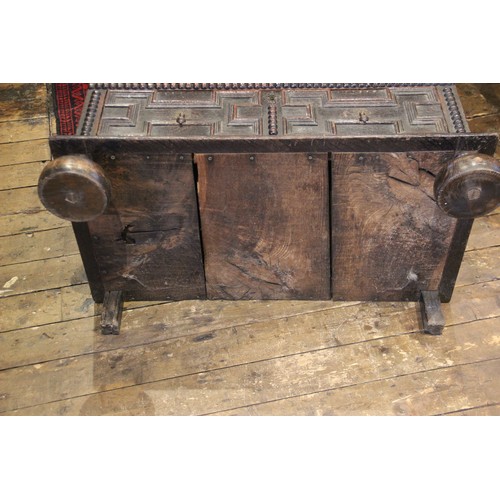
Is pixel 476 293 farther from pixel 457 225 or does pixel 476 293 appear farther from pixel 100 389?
pixel 100 389

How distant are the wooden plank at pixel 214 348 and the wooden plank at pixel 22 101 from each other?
1518 millimetres

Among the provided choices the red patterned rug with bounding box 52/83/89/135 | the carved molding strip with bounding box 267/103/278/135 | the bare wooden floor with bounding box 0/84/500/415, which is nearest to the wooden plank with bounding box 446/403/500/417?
the bare wooden floor with bounding box 0/84/500/415

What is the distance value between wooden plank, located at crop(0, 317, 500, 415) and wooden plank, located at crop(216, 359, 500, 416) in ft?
0.10

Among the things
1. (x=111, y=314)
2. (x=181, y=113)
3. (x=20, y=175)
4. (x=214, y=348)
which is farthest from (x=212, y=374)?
(x=20, y=175)

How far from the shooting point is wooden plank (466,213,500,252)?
3.53 m

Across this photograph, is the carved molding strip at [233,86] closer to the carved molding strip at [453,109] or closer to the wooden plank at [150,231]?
the carved molding strip at [453,109]

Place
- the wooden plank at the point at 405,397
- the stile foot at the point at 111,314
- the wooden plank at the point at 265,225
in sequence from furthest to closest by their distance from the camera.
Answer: the stile foot at the point at 111,314 < the wooden plank at the point at 405,397 < the wooden plank at the point at 265,225

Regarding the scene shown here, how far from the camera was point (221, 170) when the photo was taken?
2.86 meters

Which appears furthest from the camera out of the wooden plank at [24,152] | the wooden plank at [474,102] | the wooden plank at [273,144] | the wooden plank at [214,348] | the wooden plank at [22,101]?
the wooden plank at [22,101]

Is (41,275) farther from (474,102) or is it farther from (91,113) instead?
(474,102)

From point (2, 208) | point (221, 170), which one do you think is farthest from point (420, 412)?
point (2, 208)

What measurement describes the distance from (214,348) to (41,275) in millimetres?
875

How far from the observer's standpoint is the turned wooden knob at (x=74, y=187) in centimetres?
270

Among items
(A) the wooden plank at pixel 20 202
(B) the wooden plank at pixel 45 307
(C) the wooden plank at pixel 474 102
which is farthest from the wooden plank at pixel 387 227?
(A) the wooden plank at pixel 20 202
